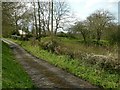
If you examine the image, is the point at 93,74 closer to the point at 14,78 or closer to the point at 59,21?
the point at 14,78

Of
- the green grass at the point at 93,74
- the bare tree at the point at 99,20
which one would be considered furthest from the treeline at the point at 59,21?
the green grass at the point at 93,74

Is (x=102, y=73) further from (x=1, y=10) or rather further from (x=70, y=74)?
(x=1, y=10)

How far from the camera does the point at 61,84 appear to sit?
1330cm

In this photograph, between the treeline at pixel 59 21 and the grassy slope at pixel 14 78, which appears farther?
the treeline at pixel 59 21

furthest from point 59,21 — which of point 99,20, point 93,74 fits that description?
point 93,74

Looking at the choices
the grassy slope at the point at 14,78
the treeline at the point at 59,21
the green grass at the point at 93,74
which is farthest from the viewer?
the treeline at the point at 59,21

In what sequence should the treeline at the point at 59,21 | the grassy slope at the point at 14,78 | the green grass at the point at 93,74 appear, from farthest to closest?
the treeline at the point at 59,21, the green grass at the point at 93,74, the grassy slope at the point at 14,78

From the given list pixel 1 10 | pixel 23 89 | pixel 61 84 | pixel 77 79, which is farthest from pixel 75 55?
pixel 1 10

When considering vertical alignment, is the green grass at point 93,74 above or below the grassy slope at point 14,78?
below

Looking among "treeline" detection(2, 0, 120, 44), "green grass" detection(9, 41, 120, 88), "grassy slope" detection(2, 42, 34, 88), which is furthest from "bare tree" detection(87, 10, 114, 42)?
"grassy slope" detection(2, 42, 34, 88)

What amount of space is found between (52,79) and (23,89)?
3.78 metres

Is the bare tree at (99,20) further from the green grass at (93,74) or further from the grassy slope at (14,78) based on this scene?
the grassy slope at (14,78)

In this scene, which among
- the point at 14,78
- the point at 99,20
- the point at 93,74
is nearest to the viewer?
the point at 14,78

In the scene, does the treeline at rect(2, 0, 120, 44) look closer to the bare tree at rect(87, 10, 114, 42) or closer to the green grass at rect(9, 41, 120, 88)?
A: the bare tree at rect(87, 10, 114, 42)
